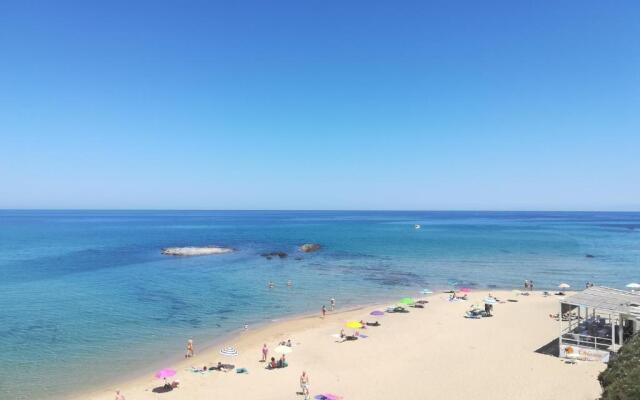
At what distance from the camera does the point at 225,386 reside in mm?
19719

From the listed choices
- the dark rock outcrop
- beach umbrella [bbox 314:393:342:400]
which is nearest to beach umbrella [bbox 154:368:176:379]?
beach umbrella [bbox 314:393:342:400]

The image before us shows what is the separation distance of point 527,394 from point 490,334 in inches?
368

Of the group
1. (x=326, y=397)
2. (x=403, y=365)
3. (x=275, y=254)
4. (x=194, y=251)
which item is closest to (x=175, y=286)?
(x=275, y=254)

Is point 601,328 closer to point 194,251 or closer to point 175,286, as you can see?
point 175,286

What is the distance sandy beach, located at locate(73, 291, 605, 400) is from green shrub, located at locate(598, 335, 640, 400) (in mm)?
7706

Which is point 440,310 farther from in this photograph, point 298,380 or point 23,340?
point 23,340

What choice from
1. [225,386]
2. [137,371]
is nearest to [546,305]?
[225,386]

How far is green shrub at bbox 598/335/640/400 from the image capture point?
8750mm

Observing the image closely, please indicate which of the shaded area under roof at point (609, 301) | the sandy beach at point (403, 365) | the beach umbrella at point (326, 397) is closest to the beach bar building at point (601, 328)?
the shaded area under roof at point (609, 301)

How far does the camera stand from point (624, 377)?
9.48 meters

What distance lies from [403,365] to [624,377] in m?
13.3

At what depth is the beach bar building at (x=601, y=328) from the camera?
20.5m

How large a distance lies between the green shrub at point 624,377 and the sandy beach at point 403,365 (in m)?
7.71

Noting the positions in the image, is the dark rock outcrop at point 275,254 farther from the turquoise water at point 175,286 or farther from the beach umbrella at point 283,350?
the beach umbrella at point 283,350
